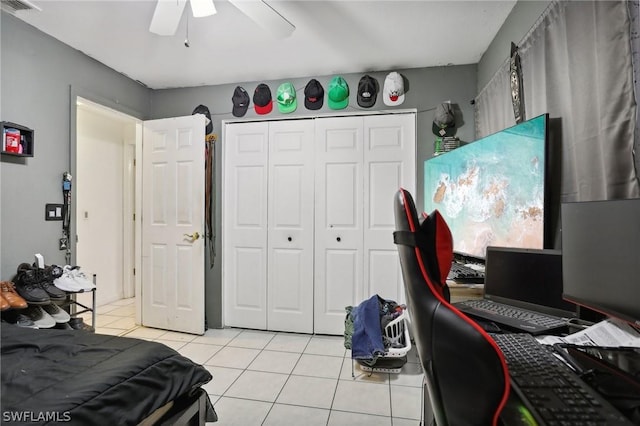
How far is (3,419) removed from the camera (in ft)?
2.82

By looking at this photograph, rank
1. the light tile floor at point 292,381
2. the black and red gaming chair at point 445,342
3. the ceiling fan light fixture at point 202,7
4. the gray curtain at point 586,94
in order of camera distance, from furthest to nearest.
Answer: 1. the light tile floor at point 292,381
2. the ceiling fan light fixture at point 202,7
3. the gray curtain at point 586,94
4. the black and red gaming chair at point 445,342

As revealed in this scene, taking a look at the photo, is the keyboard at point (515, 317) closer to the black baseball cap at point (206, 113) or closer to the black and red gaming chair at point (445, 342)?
the black and red gaming chair at point (445, 342)

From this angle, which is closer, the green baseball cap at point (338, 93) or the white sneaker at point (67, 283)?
the white sneaker at point (67, 283)

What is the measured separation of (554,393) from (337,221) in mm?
2537

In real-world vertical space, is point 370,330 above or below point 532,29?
below

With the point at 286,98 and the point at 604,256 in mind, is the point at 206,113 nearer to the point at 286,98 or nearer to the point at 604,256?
the point at 286,98

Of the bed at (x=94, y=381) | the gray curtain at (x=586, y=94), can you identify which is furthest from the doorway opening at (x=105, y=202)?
the gray curtain at (x=586, y=94)

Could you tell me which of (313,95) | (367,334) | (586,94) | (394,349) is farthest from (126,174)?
(586,94)

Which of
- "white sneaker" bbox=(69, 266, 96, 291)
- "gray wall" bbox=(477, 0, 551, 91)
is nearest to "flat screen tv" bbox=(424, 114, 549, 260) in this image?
"gray wall" bbox=(477, 0, 551, 91)

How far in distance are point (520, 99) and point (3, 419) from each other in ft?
8.64

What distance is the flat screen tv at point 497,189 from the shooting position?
1529mm

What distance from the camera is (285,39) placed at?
8.14ft

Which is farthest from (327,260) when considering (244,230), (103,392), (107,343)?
(103,392)

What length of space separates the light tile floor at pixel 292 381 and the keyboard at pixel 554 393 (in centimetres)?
133
